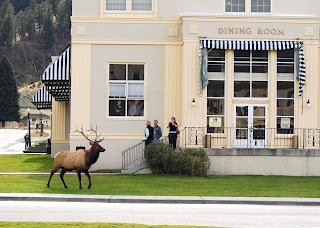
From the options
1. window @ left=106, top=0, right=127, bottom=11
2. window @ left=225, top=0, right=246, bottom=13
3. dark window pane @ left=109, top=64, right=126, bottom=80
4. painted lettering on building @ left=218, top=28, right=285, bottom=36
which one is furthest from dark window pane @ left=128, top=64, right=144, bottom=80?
window @ left=225, top=0, right=246, bottom=13

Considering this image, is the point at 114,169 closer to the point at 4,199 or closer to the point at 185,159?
the point at 185,159

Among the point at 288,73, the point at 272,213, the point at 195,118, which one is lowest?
the point at 272,213

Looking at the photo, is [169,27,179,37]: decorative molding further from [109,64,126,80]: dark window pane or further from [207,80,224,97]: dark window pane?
[207,80,224,97]: dark window pane

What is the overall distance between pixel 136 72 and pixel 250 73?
4.91 meters

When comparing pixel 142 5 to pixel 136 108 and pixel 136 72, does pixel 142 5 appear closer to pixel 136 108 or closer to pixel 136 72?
pixel 136 72

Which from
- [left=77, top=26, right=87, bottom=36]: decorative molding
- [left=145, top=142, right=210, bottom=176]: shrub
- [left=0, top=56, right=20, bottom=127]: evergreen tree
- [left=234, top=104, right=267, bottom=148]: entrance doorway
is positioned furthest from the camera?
[left=0, top=56, right=20, bottom=127]: evergreen tree

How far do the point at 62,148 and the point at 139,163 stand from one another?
36.5ft

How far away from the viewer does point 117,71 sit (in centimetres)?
3238

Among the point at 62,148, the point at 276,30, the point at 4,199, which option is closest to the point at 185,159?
the point at 276,30

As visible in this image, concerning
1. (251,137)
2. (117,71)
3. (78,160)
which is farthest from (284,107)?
(78,160)

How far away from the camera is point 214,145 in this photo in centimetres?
3127

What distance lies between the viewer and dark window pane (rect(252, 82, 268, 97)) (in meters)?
31.8

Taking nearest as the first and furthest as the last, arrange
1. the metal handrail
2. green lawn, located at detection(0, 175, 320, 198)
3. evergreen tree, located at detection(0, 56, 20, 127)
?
1. green lawn, located at detection(0, 175, 320, 198)
2. the metal handrail
3. evergreen tree, located at detection(0, 56, 20, 127)

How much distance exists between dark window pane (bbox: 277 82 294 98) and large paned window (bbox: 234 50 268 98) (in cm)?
55
